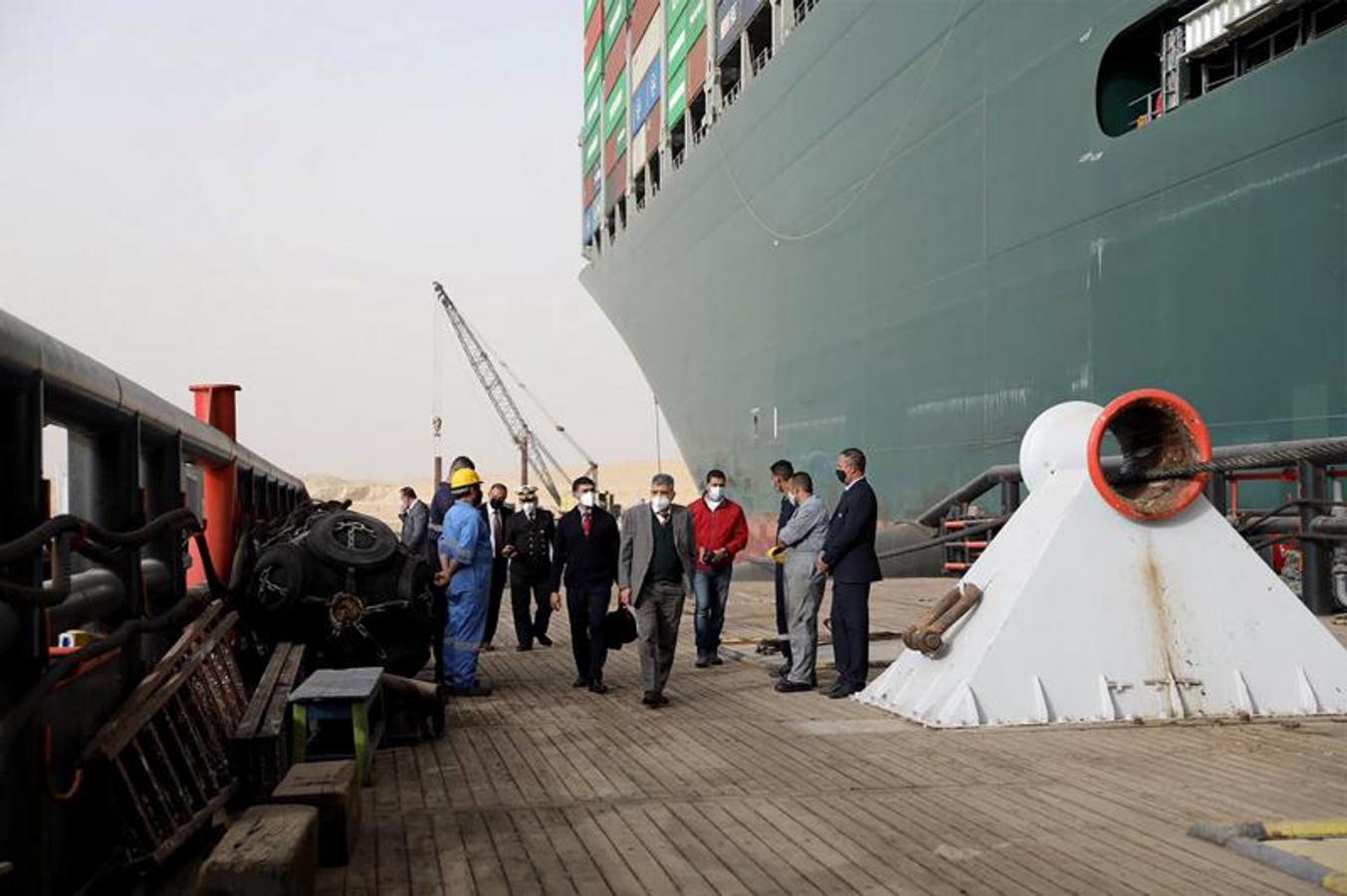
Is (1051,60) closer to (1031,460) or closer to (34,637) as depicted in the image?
(1031,460)

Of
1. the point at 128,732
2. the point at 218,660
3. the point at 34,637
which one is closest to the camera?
the point at 34,637

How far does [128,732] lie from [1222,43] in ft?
40.5

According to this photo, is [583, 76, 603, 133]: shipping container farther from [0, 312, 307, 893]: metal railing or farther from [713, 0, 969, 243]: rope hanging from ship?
[0, 312, 307, 893]: metal railing

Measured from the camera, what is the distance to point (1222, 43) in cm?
1276

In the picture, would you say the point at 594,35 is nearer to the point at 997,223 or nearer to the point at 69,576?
the point at 997,223

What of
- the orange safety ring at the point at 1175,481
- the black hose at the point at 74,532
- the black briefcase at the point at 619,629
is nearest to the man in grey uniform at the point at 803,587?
the black briefcase at the point at 619,629

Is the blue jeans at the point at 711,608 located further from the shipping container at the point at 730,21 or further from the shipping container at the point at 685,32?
the shipping container at the point at 685,32

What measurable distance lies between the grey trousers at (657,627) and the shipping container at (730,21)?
72.1ft

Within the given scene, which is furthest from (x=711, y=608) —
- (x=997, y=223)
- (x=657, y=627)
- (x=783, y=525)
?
(x=997, y=223)

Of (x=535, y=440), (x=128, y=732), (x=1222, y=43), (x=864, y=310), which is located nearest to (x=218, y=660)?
(x=128, y=732)

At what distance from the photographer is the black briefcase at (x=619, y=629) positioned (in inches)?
347

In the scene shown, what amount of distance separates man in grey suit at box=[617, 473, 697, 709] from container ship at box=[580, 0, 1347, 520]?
681 centimetres

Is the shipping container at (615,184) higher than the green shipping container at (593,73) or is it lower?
lower

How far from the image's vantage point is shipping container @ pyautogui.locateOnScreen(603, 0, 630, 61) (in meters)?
42.1
